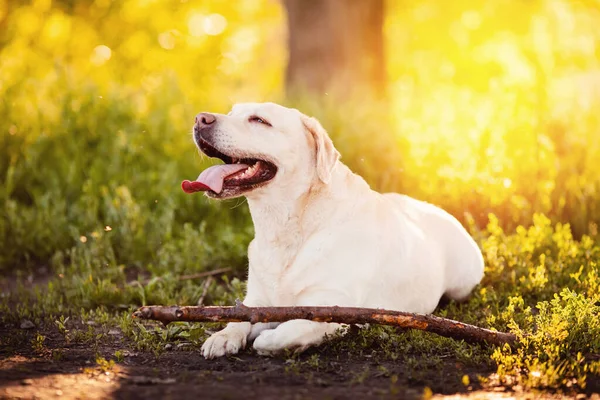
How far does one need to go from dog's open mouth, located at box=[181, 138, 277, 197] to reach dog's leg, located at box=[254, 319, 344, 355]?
2.74ft

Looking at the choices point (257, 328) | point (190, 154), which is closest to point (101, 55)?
point (190, 154)

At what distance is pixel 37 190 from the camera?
8.06 m

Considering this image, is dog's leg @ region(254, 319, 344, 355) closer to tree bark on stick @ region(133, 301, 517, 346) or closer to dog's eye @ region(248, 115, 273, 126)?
tree bark on stick @ region(133, 301, 517, 346)

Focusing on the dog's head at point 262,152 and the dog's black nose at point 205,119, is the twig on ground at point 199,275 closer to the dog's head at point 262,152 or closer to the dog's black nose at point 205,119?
the dog's head at point 262,152

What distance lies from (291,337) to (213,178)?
3.39ft

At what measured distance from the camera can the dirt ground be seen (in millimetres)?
3525

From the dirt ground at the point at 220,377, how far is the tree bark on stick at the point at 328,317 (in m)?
0.21

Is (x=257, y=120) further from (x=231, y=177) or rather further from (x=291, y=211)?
(x=291, y=211)

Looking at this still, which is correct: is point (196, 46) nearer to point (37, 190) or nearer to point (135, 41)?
point (135, 41)

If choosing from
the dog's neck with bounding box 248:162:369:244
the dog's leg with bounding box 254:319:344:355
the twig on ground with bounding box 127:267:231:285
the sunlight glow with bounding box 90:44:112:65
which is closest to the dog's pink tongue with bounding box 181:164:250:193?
the dog's neck with bounding box 248:162:369:244

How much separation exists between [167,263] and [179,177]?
175 centimetres

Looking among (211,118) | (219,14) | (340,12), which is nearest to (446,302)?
(211,118)

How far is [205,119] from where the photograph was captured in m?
4.61

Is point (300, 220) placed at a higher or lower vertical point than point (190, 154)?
higher
